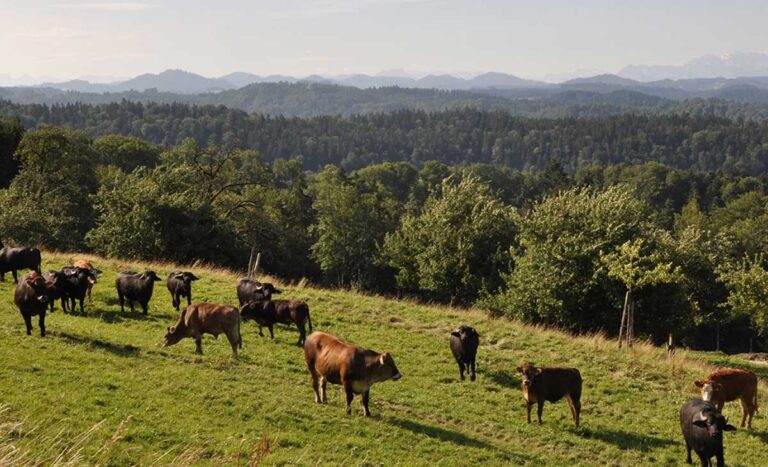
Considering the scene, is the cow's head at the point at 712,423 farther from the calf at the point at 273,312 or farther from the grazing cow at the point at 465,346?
the calf at the point at 273,312

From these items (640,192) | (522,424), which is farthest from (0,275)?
(640,192)

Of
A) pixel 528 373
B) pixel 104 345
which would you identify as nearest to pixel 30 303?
pixel 104 345

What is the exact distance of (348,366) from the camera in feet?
49.9

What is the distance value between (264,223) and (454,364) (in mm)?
41774

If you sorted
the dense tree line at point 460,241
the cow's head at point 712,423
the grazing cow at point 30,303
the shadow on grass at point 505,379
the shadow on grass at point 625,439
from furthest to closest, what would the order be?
the dense tree line at point 460,241 → the shadow on grass at point 505,379 → the grazing cow at point 30,303 → the shadow on grass at point 625,439 → the cow's head at point 712,423

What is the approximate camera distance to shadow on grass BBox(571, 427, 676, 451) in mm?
16156

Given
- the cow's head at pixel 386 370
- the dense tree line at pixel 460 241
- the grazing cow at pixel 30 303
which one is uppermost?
the grazing cow at pixel 30 303

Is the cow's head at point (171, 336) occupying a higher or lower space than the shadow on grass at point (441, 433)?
higher

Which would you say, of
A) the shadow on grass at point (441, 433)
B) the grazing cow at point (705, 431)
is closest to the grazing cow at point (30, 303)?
the shadow on grass at point (441, 433)

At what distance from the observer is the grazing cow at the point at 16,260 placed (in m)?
26.1

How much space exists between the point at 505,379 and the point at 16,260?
20805mm

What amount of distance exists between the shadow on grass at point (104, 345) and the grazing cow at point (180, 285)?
4938 mm

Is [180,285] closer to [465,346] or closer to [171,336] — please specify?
[171,336]

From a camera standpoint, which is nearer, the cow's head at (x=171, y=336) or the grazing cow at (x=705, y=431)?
the grazing cow at (x=705, y=431)
